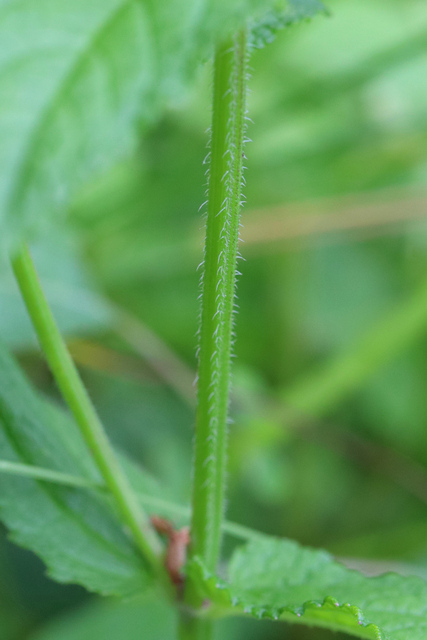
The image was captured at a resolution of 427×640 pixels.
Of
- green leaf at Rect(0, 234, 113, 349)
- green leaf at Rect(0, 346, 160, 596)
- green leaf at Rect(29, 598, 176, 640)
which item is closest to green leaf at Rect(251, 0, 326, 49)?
green leaf at Rect(0, 346, 160, 596)

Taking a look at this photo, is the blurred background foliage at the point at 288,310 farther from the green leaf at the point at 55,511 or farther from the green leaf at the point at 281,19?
the green leaf at the point at 281,19

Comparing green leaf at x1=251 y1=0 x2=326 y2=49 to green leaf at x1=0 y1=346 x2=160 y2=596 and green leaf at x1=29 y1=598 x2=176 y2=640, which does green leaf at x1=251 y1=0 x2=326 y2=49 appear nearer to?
green leaf at x1=0 y1=346 x2=160 y2=596

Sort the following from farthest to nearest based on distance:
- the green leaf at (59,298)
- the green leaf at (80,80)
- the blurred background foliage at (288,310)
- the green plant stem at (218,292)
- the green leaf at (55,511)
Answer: the blurred background foliage at (288,310) < the green leaf at (59,298) < the green leaf at (55,511) < the green plant stem at (218,292) < the green leaf at (80,80)

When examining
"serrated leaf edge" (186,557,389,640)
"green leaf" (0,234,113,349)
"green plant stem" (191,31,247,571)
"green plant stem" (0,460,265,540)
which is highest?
"green leaf" (0,234,113,349)

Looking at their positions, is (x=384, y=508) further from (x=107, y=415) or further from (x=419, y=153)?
(x=419, y=153)

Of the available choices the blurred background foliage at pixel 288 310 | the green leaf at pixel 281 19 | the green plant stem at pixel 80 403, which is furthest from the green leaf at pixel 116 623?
the green leaf at pixel 281 19

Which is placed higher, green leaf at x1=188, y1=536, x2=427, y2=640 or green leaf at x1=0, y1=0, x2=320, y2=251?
green leaf at x1=0, y1=0, x2=320, y2=251

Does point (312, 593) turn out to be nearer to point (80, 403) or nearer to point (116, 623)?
point (80, 403)

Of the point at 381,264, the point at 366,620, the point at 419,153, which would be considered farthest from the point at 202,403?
the point at 381,264
